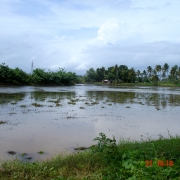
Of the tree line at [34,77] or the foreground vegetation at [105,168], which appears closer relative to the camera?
the foreground vegetation at [105,168]

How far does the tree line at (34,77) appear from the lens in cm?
4162

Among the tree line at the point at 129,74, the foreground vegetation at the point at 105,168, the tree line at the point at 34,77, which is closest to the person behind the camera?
the foreground vegetation at the point at 105,168

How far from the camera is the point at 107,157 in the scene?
13.4 feet

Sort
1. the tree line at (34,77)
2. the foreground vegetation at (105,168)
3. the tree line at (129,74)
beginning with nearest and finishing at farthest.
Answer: the foreground vegetation at (105,168) < the tree line at (34,77) < the tree line at (129,74)

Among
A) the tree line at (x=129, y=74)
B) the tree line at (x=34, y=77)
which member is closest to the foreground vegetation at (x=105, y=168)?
the tree line at (x=34, y=77)

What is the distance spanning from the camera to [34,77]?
49375 mm

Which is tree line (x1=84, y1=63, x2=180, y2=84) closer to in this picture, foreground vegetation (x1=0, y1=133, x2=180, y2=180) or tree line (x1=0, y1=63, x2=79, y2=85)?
tree line (x1=0, y1=63, x2=79, y2=85)

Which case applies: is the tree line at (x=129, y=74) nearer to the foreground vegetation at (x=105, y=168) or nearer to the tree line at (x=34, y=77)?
the tree line at (x=34, y=77)

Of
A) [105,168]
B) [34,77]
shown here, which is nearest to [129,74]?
[34,77]

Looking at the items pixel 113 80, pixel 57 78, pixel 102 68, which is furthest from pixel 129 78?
pixel 57 78

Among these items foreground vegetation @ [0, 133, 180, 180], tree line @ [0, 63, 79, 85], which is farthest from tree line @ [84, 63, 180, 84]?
foreground vegetation @ [0, 133, 180, 180]

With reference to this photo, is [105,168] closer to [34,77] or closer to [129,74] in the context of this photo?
Result: [34,77]

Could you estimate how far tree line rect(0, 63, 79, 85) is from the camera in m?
41.6

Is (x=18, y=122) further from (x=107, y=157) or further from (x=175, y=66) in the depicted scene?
(x=175, y=66)
